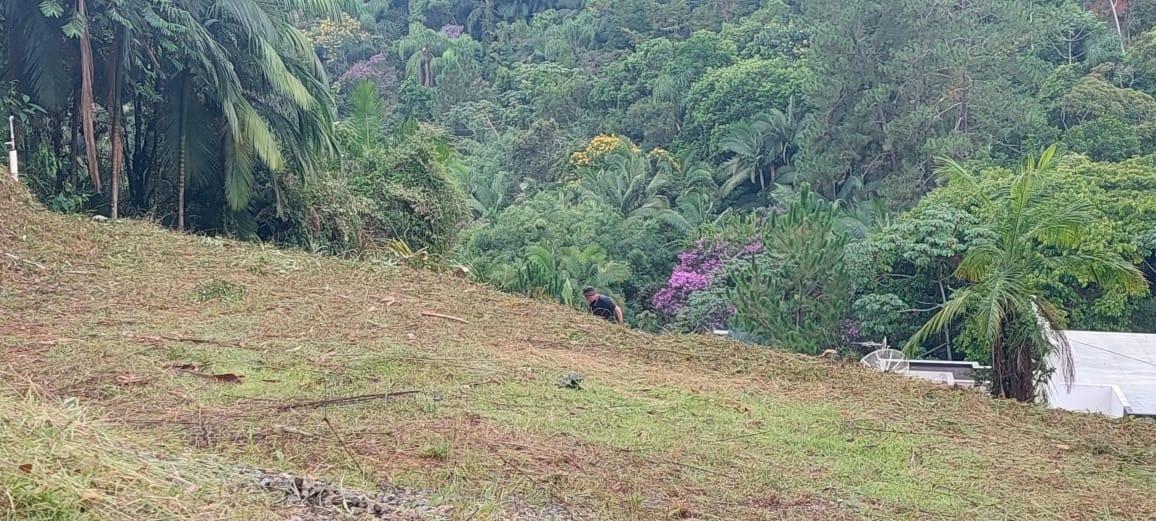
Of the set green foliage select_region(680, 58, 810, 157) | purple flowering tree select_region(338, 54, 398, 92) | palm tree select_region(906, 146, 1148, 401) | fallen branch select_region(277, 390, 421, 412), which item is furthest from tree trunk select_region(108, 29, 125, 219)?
purple flowering tree select_region(338, 54, 398, 92)

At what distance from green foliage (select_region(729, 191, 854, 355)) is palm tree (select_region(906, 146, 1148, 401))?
11.3 meters

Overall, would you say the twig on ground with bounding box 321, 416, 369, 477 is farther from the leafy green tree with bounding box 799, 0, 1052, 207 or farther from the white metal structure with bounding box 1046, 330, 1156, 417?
the leafy green tree with bounding box 799, 0, 1052, 207

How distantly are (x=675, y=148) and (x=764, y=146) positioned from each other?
3.96 metres

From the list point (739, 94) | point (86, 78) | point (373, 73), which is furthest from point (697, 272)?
point (373, 73)

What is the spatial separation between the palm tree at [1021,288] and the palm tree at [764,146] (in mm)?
23410

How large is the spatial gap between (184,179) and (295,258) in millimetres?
3487

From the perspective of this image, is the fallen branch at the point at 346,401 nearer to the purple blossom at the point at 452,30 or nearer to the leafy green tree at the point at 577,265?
the leafy green tree at the point at 577,265

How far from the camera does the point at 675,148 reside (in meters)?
36.0

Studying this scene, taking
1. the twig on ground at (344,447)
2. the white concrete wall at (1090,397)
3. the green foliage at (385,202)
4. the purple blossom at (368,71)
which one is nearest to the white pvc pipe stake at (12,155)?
the green foliage at (385,202)

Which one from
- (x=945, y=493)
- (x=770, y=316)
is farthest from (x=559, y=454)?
(x=770, y=316)

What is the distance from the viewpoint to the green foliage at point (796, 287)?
815 inches

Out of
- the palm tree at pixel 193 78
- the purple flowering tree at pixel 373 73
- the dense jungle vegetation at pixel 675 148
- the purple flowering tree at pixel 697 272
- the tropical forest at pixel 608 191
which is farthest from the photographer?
the purple flowering tree at pixel 373 73

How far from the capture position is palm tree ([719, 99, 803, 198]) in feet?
108

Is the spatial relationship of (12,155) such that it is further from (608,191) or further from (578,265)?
(608,191)
